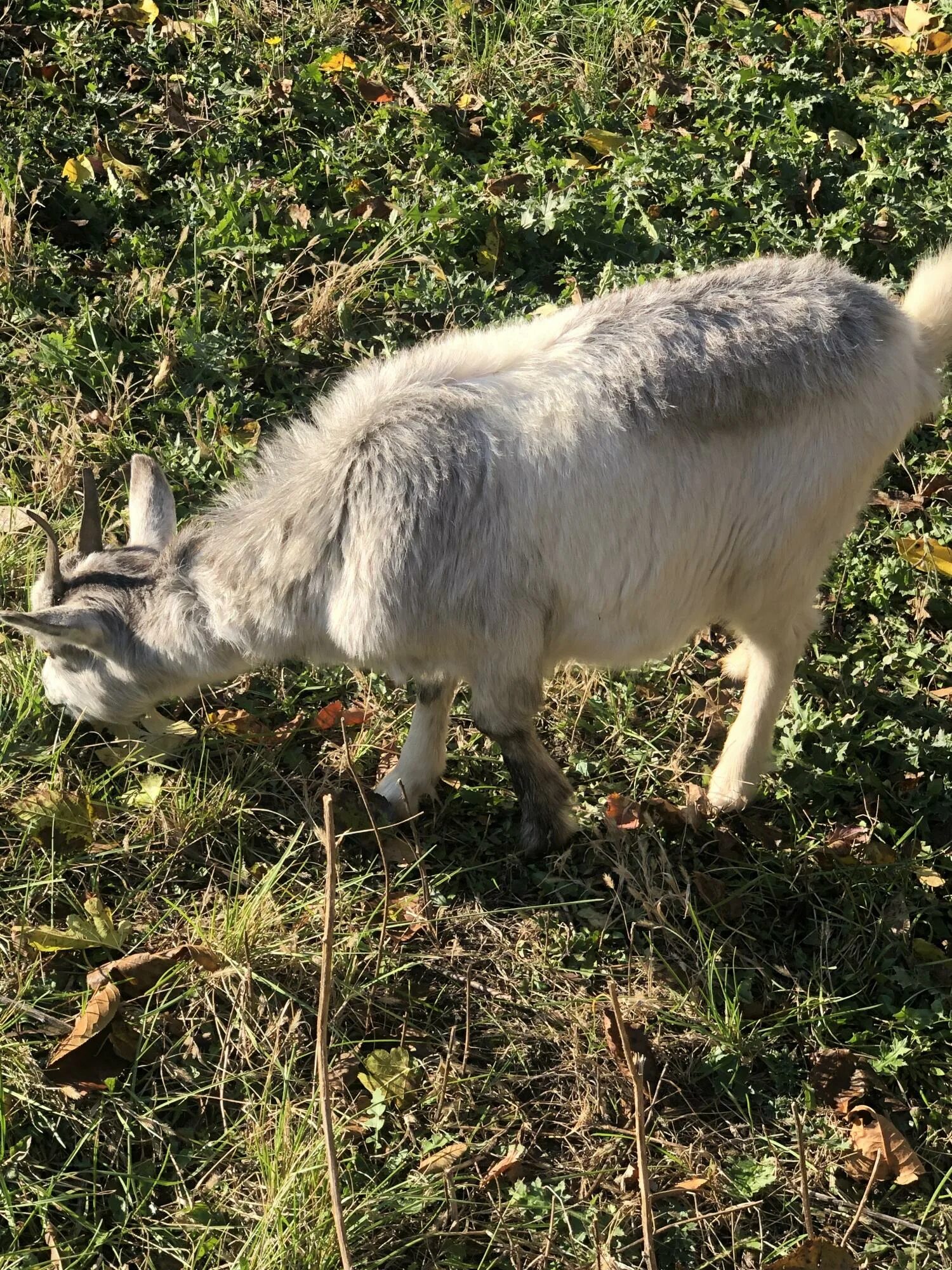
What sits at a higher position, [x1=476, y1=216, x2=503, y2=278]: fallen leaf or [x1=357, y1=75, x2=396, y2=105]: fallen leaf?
[x1=357, y1=75, x2=396, y2=105]: fallen leaf

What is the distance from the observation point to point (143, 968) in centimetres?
364

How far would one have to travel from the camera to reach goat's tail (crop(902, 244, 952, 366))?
3.85 m

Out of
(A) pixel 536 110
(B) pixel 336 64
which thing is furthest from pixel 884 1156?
(B) pixel 336 64

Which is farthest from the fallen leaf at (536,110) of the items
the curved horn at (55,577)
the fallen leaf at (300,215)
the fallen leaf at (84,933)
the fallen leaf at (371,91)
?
the fallen leaf at (84,933)

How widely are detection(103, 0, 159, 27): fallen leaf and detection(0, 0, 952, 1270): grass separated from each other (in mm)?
65

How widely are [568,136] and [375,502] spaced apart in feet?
11.9

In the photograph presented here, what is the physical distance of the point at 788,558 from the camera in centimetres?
378

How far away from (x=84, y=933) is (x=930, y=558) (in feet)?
11.6

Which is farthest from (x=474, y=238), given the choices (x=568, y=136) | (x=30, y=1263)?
(x=30, y=1263)

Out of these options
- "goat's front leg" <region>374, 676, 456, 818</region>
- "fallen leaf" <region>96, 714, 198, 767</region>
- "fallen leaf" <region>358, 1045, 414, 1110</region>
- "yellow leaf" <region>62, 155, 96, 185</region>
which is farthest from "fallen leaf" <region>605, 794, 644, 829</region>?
"yellow leaf" <region>62, 155, 96, 185</region>

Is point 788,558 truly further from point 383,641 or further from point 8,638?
point 8,638

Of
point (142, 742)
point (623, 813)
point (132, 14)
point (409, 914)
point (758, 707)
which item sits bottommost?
point (409, 914)

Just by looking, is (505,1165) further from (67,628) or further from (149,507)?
(149,507)

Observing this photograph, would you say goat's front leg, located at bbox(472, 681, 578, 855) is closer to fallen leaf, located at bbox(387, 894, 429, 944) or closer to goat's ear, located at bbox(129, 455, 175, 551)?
fallen leaf, located at bbox(387, 894, 429, 944)
